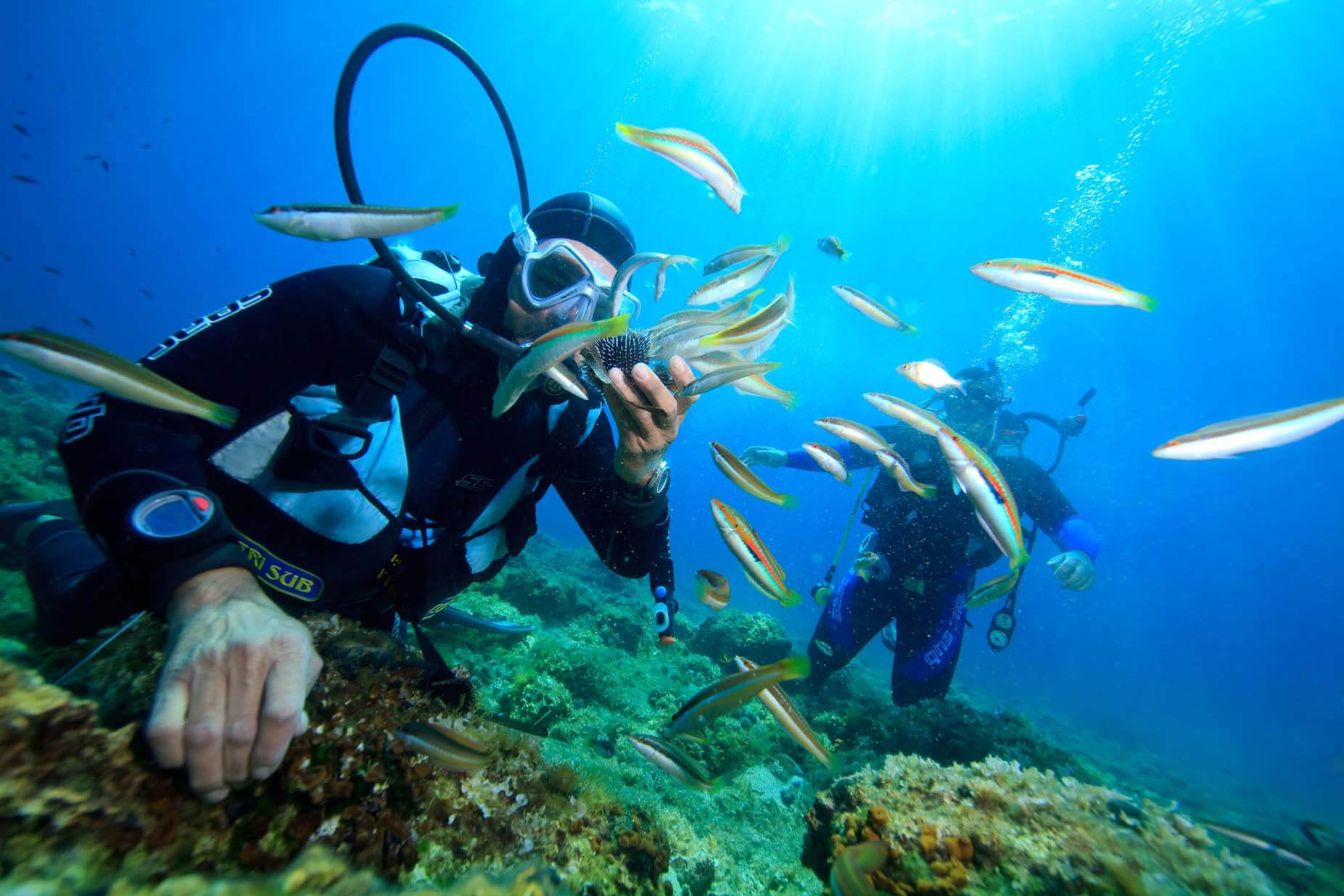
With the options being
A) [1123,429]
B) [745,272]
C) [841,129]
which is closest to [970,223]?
[841,129]

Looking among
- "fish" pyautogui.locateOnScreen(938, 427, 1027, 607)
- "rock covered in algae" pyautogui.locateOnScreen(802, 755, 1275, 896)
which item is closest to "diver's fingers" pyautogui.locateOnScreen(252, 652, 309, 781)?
"rock covered in algae" pyautogui.locateOnScreen(802, 755, 1275, 896)

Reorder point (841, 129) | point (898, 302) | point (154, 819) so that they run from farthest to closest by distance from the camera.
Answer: point (898, 302)
point (841, 129)
point (154, 819)

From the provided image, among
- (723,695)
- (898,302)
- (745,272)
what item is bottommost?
(723,695)

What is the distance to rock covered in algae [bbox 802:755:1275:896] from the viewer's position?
1.78 m

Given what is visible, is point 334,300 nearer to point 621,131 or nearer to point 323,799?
point 621,131

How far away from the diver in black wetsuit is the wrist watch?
2cm

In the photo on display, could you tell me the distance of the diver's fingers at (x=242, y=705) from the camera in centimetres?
124

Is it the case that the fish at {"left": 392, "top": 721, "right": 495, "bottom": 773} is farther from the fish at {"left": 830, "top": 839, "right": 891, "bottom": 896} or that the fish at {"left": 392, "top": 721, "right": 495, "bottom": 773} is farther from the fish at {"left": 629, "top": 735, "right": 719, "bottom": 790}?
the fish at {"left": 830, "top": 839, "right": 891, "bottom": 896}

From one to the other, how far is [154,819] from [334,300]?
100 inches

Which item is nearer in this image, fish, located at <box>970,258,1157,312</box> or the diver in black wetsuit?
the diver in black wetsuit

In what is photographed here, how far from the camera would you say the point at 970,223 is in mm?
55219

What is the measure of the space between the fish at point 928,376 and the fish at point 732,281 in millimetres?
1909

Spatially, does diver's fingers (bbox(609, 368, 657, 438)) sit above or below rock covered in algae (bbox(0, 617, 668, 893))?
above

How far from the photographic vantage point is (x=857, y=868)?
1.91m
